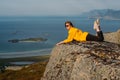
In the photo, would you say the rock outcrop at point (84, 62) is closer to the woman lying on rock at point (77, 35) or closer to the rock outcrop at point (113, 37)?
the woman lying on rock at point (77, 35)

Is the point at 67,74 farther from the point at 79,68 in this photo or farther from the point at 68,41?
the point at 68,41

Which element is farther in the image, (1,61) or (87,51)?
(1,61)

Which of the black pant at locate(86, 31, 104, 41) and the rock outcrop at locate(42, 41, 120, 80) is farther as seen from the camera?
the black pant at locate(86, 31, 104, 41)

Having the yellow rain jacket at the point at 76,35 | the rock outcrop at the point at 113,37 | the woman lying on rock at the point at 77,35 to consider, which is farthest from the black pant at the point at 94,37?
the rock outcrop at the point at 113,37

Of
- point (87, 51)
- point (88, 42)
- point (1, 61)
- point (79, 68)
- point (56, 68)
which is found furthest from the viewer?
point (1, 61)

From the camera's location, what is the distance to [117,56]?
14172 mm

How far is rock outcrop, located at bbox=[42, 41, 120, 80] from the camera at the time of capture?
12.3 meters

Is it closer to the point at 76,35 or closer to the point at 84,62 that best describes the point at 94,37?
the point at 76,35

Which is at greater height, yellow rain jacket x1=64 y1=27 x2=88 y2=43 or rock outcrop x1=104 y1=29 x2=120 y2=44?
yellow rain jacket x1=64 y1=27 x2=88 y2=43

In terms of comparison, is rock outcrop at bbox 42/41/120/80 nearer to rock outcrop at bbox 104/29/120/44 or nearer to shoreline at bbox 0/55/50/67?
rock outcrop at bbox 104/29/120/44

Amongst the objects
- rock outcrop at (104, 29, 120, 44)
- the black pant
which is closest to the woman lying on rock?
the black pant

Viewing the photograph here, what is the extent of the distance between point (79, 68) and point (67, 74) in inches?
67.5

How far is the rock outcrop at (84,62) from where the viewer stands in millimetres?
12259

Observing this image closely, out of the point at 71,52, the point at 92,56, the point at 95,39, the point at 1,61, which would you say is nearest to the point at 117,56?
the point at 92,56
